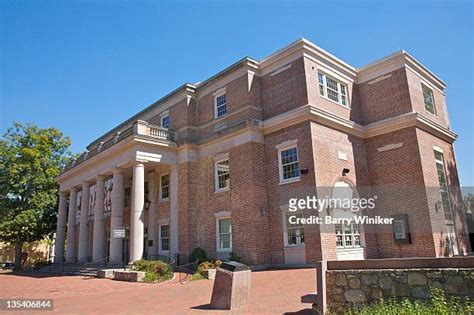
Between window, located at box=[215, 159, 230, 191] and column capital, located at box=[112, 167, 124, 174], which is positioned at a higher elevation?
column capital, located at box=[112, 167, 124, 174]

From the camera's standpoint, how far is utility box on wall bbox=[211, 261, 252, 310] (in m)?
9.09

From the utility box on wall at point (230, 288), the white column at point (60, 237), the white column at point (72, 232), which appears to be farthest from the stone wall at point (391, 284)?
the white column at point (60, 237)

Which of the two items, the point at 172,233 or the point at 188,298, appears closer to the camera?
the point at 188,298

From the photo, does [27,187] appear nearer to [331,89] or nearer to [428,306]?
[331,89]

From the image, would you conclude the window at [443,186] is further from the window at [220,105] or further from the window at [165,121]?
the window at [165,121]

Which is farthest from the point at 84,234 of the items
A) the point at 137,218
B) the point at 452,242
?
the point at 452,242

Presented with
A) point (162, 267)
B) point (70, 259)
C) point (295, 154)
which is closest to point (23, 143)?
point (70, 259)

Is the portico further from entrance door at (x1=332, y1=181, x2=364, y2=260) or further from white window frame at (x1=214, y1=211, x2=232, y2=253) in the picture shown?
entrance door at (x1=332, y1=181, x2=364, y2=260)

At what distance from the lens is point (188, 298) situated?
11516 mm

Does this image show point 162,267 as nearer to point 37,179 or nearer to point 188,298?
point 188,298

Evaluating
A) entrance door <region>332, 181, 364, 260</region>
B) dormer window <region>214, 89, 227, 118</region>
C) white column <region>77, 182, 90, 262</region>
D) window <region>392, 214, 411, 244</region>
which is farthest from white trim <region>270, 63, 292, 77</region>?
white column <region>77, 182, 90, 262</region>

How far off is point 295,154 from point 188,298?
9.91 meters

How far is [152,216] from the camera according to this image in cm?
2453

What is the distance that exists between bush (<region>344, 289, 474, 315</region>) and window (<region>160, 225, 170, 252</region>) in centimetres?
1805
